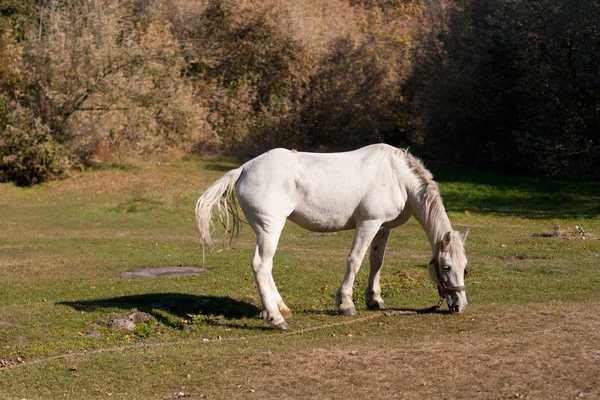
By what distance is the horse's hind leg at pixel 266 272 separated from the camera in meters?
10.7

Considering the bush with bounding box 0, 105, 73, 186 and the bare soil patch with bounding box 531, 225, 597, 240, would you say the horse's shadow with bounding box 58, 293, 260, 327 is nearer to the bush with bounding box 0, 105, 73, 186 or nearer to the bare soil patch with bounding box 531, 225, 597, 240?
the bare soil patch with bounding box 531, 225, 597, 240

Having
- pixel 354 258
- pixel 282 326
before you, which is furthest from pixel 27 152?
pixel 282 326

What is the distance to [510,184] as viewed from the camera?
97.9ft

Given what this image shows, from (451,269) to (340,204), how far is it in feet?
5.28

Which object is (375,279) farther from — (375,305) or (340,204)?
(340,204)

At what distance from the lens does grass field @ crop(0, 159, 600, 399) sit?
27.4ft

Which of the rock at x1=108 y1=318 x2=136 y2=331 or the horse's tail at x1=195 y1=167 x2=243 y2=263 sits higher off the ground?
the horse's tail at x1=195 y1=167 x2=243 y2=263

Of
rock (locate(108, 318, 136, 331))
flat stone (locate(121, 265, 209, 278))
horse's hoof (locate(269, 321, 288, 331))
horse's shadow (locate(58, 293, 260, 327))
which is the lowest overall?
flat stone (locate(121, 265, 209, 278))

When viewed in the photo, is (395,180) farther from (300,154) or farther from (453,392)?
(453,392)

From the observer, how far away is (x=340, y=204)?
11.1 m

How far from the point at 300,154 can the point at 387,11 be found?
43.8m

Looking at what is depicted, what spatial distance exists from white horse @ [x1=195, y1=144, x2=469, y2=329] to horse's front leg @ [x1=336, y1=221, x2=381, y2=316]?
13 millimetres

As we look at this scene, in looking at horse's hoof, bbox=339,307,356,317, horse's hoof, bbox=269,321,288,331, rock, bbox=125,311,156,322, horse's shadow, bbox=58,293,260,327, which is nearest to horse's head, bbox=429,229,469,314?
horse's hoof, bbox=339,307,356,317

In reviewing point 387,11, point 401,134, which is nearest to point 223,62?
point 401,134
